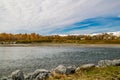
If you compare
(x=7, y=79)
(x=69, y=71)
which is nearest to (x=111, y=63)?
(x=69, y=71)

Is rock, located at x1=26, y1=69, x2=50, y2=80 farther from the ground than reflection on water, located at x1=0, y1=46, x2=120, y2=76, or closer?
farther from the ground

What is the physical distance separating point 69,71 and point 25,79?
4.60 meters

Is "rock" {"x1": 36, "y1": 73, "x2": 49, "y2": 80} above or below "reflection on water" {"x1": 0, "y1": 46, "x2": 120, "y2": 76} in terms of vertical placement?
above

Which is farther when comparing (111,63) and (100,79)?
(111,63)

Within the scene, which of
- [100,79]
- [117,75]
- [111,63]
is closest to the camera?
[100,79]

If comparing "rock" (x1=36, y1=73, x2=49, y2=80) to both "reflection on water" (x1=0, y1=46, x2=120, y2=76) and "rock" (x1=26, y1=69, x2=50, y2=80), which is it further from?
"reflection on water" (x1=0, y1=46, x2=120, y2=76)

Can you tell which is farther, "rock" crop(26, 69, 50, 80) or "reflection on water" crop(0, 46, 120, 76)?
"reflection on water" crop(0, 46, 120, 76)

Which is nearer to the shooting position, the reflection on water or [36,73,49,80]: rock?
[36,73,49,80]: rock

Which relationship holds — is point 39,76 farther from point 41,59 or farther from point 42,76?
point 41,59

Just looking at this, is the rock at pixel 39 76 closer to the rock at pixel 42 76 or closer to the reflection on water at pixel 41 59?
the rock at pixel 42 76

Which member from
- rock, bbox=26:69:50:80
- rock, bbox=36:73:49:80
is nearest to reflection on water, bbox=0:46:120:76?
rock, bbox=26:69:50:80

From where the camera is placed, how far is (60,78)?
18.6 metres

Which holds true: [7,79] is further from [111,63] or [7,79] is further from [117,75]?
[111,63]

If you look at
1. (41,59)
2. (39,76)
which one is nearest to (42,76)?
(39,76)
